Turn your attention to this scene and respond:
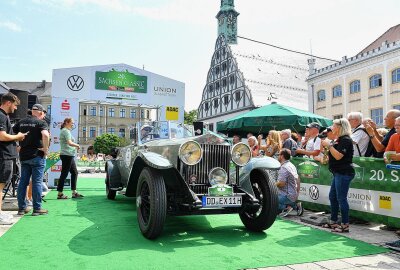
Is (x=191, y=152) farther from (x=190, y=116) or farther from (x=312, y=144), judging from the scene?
(x=190, y=116)

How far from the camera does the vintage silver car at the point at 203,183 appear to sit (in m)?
4.28

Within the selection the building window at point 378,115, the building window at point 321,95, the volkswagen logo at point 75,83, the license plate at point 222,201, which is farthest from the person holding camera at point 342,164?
the building window at point 321,95

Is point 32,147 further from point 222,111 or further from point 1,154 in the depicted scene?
point 222,111

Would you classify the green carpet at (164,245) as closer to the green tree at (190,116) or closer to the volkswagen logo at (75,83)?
the volkswagen logo at (75,83)

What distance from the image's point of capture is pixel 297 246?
4.25 m

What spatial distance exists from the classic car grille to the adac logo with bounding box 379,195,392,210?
2566 millimetres

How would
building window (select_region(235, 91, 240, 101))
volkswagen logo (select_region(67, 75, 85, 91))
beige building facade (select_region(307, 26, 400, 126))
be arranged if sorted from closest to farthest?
1. volkswagen logo (select_region(67, 75, 85, 91))
2. beige building facade (select_region(307, 26, 400, 126))
3. building window (select_region(235, 91, 240, 101))

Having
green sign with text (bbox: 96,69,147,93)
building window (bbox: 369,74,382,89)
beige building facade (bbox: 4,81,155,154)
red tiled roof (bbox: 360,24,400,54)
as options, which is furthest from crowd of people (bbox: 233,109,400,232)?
beige building facade (bbox: 4,81,155,154)

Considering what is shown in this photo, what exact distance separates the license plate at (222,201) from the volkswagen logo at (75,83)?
952 cm

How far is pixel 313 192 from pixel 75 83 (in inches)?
361

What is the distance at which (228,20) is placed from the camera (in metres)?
54.7

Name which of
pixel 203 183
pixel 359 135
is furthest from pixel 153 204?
pixel 359 135

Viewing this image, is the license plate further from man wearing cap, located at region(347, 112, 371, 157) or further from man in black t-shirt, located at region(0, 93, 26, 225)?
man in black t-shirt, located at region(0, 93, 26, 225)

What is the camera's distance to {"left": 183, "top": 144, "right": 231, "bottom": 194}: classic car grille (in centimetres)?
463
